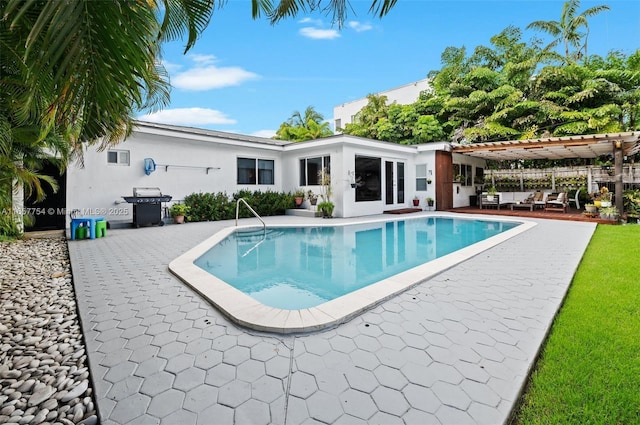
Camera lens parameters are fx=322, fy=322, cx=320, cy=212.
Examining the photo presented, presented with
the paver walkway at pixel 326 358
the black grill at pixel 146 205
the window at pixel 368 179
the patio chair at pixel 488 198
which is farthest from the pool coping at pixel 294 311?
the patio chair at pixel 488 198

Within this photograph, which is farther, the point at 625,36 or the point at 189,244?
the point at 625,36

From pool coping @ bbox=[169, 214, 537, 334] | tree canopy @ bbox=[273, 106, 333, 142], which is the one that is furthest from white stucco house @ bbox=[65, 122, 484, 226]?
tree canopy @ bbox=[273, 106, 333, 142]

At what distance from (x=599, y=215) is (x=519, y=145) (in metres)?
3.79

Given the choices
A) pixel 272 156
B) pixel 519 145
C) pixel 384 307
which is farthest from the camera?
pixel 272 156

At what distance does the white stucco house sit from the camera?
1067cm

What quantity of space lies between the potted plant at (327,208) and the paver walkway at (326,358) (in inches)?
361

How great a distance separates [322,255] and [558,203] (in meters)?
12.9

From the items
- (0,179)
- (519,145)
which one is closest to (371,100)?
(519,145)

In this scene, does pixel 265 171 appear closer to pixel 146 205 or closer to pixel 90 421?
pixel 146 205

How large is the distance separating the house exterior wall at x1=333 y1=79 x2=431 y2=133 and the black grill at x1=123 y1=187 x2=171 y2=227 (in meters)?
23.7

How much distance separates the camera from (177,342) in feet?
8.97

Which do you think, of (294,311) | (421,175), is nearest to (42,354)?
(294,311)

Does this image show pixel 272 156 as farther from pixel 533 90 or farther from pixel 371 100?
pixel 533 90

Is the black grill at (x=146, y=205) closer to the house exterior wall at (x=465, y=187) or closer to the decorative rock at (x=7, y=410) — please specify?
the decorative rock at (x=7, y=410)
